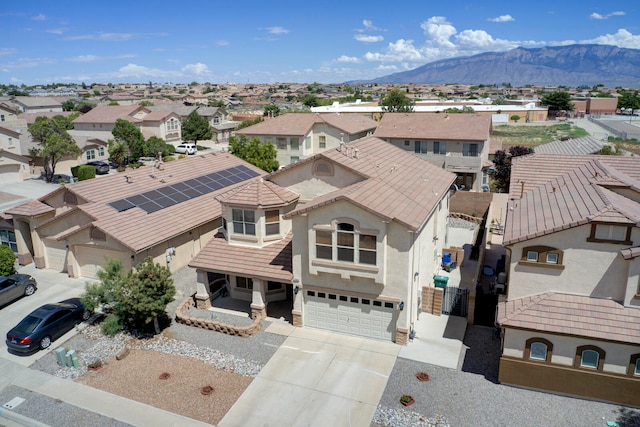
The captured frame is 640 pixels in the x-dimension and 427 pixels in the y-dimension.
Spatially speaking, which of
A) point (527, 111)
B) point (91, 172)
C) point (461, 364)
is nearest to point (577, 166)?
point (461, 364)

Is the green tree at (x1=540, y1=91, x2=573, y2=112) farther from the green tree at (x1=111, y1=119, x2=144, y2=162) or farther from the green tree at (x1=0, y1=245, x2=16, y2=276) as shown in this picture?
the green tree at (x1=0, y1=245, x2=16, y2=276)

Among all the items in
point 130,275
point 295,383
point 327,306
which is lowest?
point 295,383

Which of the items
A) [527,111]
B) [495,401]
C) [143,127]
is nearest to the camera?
[495,401]

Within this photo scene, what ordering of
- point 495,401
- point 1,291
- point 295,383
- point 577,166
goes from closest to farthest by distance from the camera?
point 495,401 < point 295,383 < point 1,291 < point 577,166

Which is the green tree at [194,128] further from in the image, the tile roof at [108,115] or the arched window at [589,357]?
A: the arched window at [589,357]

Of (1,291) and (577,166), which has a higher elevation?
(577,166)

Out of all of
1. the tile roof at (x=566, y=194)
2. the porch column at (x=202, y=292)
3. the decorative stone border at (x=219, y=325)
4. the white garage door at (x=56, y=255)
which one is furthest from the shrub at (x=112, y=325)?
the tile roof at (x=566, y=194)

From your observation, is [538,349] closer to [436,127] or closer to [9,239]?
[9,239]

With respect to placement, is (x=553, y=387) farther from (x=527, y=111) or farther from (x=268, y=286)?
(x=527, y=111)
